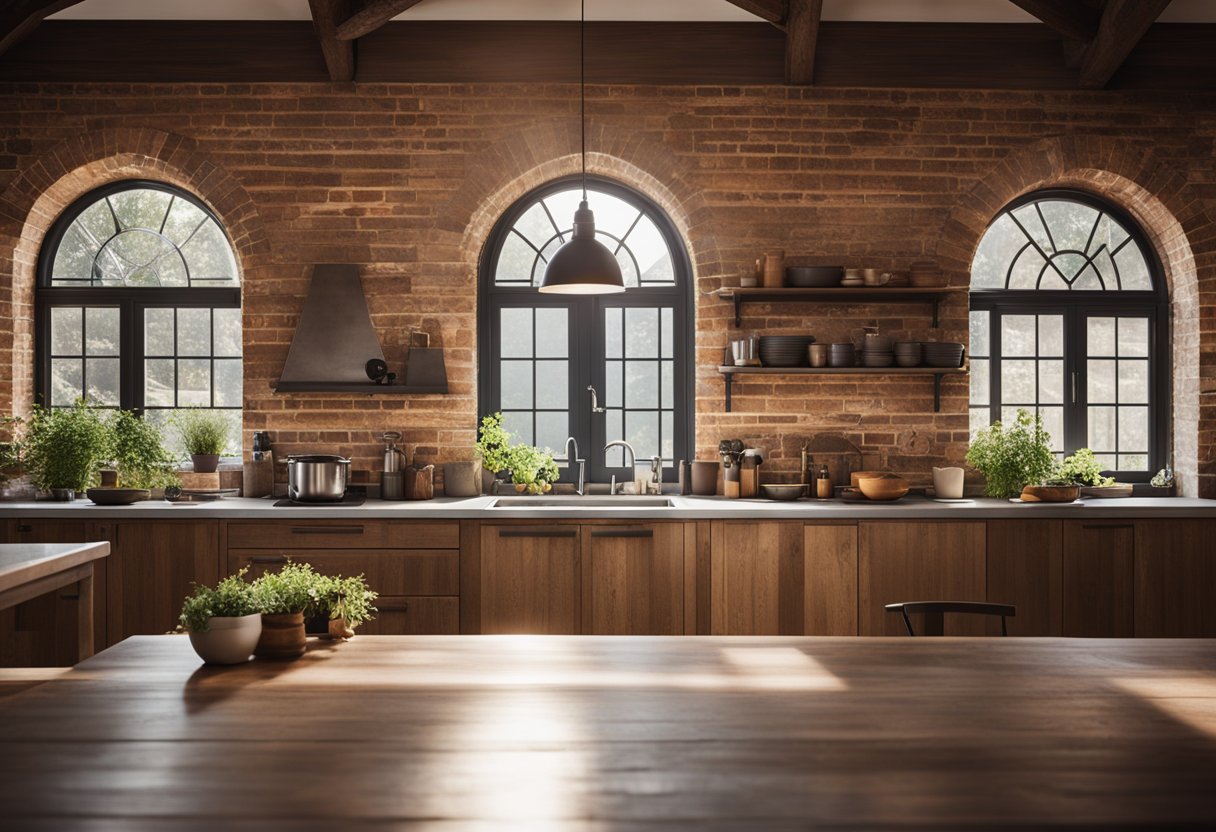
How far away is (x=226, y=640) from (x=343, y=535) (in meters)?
2.47

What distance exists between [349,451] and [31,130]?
255 cm

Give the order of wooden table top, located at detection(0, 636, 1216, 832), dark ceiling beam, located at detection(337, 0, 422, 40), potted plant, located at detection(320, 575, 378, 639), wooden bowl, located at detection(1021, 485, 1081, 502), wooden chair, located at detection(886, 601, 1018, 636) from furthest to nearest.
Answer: wooden bowl, located at detection(1021, 485, 1081, 502) < dark ceiling beam, located at detection(337, 0, 422, 40) < wooden chair, located at detection(886, 601, 1018, 636) < potted plant, located at detection(320, 575, 378, 639) < wooden table top, located at detection(0, 636, 1216, 832)

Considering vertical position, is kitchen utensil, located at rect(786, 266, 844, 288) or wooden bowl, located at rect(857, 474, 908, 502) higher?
kitchen utensil, located at rect(786, 266, 844, 288)

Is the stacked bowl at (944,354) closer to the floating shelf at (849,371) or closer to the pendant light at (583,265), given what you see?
the floating shelf at (849,371)

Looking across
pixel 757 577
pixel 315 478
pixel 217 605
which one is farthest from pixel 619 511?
pixel 217 605

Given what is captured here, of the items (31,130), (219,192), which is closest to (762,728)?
(219,192)

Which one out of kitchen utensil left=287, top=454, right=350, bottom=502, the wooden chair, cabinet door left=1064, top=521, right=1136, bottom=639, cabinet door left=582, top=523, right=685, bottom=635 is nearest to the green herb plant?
the wooden chair

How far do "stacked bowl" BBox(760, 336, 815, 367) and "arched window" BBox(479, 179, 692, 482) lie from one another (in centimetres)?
59

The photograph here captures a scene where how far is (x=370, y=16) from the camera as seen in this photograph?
15.0 ft

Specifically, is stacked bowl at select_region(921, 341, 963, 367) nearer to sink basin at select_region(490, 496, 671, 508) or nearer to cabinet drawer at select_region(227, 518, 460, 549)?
sink basin at select_region(490, 496, 671, 508)

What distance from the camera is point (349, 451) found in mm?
5086

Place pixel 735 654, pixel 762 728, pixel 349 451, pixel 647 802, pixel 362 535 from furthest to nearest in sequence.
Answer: pixel 349 451
pixel 362 535
pixel 735 654
pixel 762 728
pixel 647 802

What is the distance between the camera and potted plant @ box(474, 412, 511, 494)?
16.6 ft

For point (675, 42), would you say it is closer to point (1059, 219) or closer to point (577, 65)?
point (577, 65)
